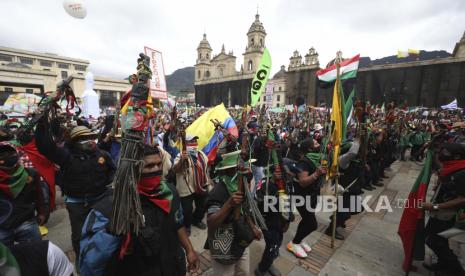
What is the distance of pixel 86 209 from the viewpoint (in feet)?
9.33

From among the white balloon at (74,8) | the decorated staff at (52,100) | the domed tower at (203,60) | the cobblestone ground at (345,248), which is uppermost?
the domed tower at (203,60)

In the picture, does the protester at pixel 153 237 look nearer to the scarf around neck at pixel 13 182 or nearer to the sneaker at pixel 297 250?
the scarf around neck at pixel 13 182

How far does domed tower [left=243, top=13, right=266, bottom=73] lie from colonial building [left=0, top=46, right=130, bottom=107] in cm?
3485

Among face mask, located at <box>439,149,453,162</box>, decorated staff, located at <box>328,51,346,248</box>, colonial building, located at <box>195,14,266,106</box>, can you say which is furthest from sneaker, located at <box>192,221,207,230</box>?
colonial building, located at <box>195,14,266,106</box>

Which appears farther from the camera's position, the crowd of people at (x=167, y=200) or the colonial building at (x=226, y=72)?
the colonial building at (x=226, y=72)

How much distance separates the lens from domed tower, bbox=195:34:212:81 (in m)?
79.9

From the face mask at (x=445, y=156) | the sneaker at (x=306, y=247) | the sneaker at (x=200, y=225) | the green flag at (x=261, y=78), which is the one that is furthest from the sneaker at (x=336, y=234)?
the green flag at (x=261, y=78)

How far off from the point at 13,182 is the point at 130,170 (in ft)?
6.48

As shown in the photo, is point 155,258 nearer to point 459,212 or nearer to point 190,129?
point 190,129

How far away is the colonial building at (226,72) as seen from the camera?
64.5 metres

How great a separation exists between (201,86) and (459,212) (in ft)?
259

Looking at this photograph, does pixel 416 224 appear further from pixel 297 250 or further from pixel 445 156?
pixel 297 250

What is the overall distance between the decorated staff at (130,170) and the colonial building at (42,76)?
251 inches

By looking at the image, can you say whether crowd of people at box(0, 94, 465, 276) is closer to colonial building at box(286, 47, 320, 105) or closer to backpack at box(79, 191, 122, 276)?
backpack at box(79, 191, 122, 276)
